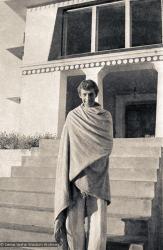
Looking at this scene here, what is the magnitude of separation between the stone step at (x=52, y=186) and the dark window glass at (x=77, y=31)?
6.47 m

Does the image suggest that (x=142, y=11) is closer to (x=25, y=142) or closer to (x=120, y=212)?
(x=25, y=142)

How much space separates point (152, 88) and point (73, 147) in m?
11.3

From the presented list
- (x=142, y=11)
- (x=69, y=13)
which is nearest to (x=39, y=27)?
(x=69, y=13)

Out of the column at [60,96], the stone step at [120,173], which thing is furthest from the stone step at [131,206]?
the column at [60,96]

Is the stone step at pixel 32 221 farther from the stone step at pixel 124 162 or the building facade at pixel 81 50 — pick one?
the building facade at pixel 81 50

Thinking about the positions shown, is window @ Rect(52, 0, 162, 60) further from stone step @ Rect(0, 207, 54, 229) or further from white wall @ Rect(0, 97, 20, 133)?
stone step @ Rect(0, 207, 54, 229)

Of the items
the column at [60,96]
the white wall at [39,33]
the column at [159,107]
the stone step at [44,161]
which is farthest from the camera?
the white wall at [39,33]

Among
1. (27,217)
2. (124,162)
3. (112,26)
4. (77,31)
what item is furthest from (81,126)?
(77,31)

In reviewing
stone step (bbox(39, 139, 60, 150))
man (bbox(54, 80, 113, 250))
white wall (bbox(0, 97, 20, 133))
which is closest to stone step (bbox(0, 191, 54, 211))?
stone step (bbox(39, 139, 60, 150))

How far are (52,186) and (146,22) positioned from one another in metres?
7.38

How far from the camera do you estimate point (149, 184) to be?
6.25 m

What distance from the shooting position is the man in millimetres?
3533

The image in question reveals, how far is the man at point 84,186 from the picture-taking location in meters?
3.53

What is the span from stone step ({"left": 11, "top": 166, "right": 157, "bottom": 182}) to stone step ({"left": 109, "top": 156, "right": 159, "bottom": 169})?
0.17 m
